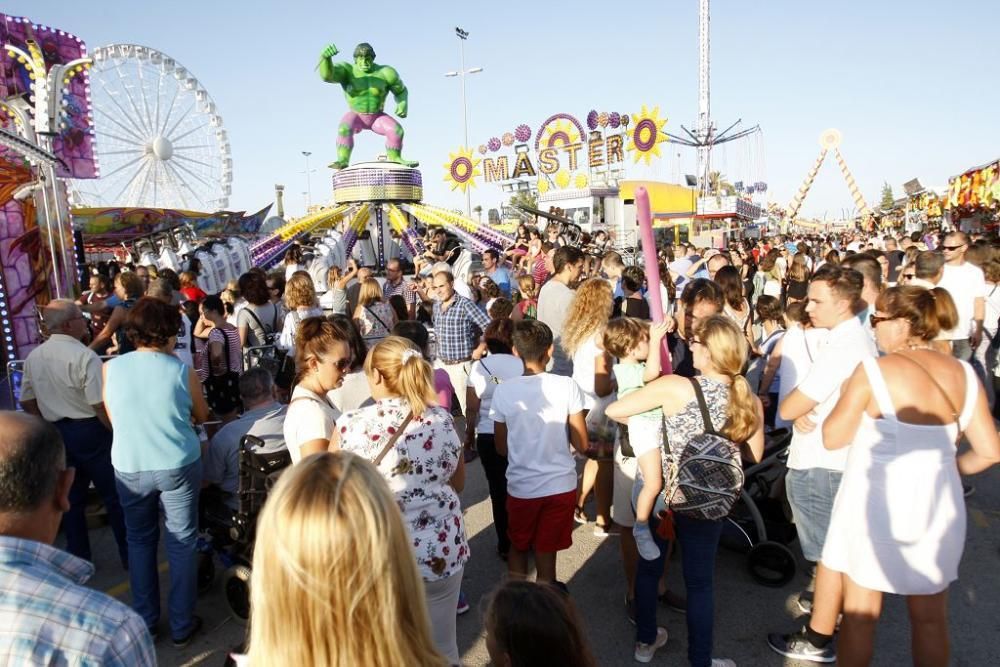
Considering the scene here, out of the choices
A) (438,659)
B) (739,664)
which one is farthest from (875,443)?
(438,659)

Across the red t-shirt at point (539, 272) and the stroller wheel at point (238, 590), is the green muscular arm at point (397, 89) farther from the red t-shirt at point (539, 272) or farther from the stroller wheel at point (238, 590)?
the stroller wheel at point (238, 590)

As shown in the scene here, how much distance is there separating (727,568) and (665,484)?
1519 mm

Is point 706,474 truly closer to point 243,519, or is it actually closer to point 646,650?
point 646,650

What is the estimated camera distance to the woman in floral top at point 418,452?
225 cm

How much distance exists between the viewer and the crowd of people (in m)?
1.17

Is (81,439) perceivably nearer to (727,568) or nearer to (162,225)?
(727,568)

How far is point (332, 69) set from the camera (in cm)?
1772

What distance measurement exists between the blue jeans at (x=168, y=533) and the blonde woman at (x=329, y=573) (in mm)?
2262

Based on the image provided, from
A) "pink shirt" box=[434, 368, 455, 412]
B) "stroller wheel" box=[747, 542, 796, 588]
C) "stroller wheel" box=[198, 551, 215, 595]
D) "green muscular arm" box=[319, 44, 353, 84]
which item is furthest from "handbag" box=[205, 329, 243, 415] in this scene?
"green muscular arm" box=[319, 44, 353, 84]

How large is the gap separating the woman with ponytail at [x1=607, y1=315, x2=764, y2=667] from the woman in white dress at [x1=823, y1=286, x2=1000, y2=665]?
1.20ft

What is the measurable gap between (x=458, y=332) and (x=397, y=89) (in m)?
16.1

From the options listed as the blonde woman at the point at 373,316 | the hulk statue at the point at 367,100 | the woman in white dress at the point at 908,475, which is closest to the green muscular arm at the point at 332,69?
the hulk statue at the point at 367,100

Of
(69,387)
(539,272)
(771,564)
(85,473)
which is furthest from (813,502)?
(539,272)

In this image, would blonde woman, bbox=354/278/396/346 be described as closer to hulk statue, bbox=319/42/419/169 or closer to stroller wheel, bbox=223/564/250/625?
stroller wheel, bbox=223/564/250/625
